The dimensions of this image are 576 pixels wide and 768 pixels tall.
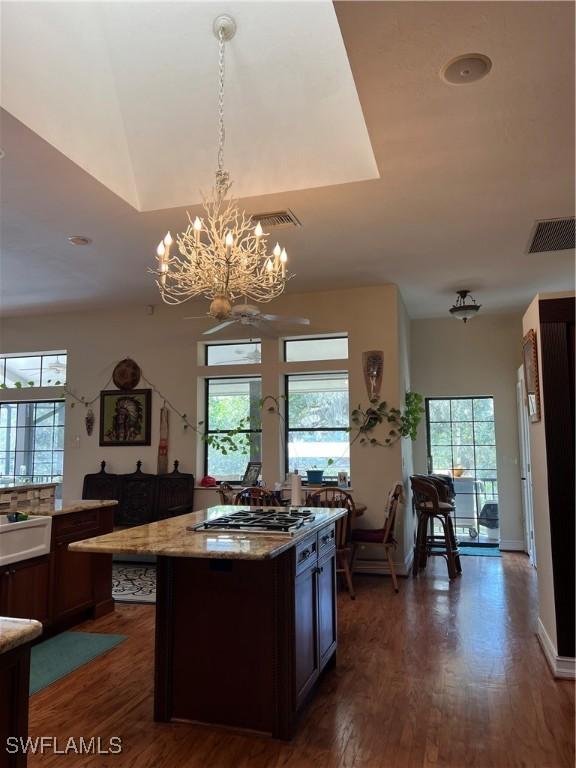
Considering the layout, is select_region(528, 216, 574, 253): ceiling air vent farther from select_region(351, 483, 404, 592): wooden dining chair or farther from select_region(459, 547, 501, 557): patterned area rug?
select_region(459, 547, 501, 557): patterned area rug

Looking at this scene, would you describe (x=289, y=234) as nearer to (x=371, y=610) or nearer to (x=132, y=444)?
(x=371, y=610)

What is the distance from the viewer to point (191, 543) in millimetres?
2545

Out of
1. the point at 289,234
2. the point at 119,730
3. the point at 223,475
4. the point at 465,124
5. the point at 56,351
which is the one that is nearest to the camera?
the point at 119,730

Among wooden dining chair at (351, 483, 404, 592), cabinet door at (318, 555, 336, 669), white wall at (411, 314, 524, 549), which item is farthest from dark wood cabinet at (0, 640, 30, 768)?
white wall at (411, 314, 524, 549)

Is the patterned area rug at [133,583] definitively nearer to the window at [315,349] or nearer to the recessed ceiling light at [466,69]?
the window at [315,349]

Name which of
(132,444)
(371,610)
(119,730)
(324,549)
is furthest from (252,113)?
(132,444)

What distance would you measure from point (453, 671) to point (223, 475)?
3.84m

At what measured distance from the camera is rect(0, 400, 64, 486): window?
7.57 meters

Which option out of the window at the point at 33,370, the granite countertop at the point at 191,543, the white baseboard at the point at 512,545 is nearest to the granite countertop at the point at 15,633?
the granite countertop at the point at 191,543

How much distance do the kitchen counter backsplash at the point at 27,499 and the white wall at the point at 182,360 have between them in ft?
8.45

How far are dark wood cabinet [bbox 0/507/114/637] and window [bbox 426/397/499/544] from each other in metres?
4.85

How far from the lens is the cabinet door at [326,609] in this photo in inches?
125

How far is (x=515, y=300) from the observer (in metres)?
6.84

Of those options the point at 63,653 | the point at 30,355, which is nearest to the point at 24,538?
the point at 63,653
